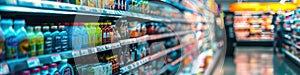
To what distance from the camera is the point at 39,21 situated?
2.15m

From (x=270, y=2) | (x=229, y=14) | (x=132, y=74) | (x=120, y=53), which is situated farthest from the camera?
(x=270, y=2)

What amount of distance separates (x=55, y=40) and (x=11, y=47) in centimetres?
37

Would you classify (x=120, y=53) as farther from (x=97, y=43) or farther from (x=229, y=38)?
(x=229, y=38)

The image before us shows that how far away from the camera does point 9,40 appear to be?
57.2 inches

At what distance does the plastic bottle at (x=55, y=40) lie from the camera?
5.89 ft

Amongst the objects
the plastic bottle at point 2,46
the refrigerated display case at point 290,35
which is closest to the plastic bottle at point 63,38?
the plastic bottle at point 2,46

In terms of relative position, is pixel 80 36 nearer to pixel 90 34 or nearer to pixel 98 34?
pixel 90 34

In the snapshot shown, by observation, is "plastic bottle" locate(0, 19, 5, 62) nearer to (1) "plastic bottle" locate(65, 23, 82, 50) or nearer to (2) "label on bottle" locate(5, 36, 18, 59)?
(2) "label on bottle" locate(5, 36, 18, 59)

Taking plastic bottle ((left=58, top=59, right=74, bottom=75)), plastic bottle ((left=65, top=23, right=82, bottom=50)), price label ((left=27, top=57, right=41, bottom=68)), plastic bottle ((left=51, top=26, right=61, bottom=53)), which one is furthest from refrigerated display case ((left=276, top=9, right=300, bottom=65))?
price label ((left=27, top=57, right=41, bottom=68))

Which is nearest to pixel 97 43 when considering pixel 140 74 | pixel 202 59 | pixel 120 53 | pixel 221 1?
pixel 120 53

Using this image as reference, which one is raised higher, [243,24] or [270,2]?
[270,2]

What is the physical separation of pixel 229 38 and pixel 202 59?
526 cm

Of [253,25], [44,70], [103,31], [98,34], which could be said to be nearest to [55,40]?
[44,70]

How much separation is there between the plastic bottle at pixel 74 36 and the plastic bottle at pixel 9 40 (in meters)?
0.52
